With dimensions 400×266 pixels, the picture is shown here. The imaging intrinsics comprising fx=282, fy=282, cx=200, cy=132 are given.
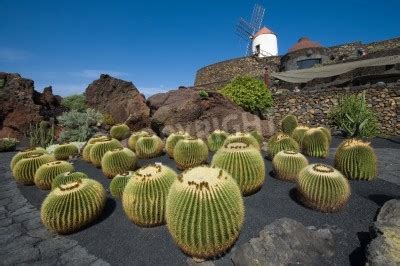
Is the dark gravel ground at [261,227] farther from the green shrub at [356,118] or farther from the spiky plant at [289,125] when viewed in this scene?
the green shrub at [356,118]

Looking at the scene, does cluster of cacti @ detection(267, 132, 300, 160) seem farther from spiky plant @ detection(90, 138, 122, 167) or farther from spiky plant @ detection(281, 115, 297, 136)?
spiky plant @ detection(281, 115, 297, 136)

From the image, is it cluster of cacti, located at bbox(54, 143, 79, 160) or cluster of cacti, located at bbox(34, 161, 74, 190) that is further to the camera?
cluster of cacti, located at bbox(54, 143, 79, 160)

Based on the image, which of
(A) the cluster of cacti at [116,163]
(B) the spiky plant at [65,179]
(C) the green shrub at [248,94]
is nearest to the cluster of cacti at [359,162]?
(A) the cluster of cacti at [116,163]

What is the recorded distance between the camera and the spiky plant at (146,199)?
440 centimetres

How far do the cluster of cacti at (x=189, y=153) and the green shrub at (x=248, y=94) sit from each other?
7.10 meters

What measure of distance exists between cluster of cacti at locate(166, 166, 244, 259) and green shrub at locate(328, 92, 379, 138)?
34.7 feet

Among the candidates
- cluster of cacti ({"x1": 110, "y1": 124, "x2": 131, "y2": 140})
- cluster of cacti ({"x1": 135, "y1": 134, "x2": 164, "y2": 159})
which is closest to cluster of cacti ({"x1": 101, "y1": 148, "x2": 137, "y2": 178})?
cluster of cacti ({"x1": 135, "y1": 134, "x2": 164, "y2": 159})

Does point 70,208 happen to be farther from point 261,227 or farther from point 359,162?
point 359,162

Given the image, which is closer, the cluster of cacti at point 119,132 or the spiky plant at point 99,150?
the spiky plant at point 99,150

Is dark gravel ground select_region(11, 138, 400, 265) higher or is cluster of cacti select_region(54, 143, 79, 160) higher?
cluster of cacti select_region(54, 143, 79, 160)

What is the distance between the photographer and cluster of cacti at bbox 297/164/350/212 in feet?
14.9

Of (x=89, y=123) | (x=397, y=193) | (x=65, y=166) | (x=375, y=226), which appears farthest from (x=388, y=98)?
(x=89, y=123)

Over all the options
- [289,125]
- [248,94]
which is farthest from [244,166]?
[248,94]

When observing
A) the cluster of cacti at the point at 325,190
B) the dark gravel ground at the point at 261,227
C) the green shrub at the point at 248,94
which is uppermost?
the green shrub at the point at 248,94
